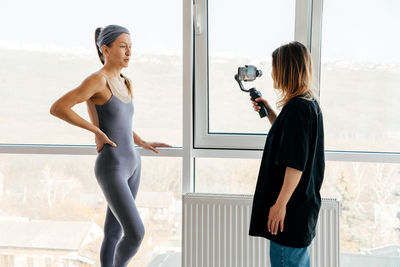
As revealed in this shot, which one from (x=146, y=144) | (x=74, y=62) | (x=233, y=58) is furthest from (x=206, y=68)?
(x=74, y=62)

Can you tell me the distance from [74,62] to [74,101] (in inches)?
22.1

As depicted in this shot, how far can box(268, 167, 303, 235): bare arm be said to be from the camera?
1406mm

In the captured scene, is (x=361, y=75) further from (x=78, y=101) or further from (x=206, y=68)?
(x=78, y=101)

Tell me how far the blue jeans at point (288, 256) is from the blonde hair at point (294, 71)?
543 mm

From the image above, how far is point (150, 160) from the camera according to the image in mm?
2254

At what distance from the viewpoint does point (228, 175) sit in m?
2.23

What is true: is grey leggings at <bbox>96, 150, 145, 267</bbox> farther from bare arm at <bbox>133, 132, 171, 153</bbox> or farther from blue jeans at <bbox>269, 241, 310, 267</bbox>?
blue jeans at <bbox>269, 241, 310, 267</bbox>

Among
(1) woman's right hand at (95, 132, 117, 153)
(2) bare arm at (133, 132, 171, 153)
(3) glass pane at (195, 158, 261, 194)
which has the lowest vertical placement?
(3) glass pane at (195, 158, 261, 194)

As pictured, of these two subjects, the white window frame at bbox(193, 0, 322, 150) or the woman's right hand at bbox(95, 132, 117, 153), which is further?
the white window frame at bbox(193, 0, 322, 150)

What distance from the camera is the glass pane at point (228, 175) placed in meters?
2.22

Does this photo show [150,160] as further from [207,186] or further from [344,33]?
[344,33]

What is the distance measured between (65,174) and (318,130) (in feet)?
4.97

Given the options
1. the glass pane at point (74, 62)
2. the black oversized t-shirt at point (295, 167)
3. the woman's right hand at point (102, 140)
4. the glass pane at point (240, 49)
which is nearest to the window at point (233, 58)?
the glass pane at point (240, 49)

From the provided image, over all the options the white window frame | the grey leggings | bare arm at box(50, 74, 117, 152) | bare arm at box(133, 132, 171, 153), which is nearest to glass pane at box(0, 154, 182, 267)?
bare arm at box(133, 132, 171, 153)
